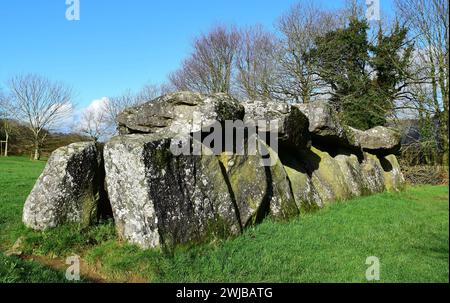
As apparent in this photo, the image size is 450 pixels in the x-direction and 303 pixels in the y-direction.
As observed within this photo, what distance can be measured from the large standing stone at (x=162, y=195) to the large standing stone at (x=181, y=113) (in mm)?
710

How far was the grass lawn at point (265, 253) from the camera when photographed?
4.33 metres

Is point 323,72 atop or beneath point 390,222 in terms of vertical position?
atop

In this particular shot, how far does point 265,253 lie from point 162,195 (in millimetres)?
1752

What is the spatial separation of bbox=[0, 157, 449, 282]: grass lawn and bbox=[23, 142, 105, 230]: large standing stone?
271 millimetres

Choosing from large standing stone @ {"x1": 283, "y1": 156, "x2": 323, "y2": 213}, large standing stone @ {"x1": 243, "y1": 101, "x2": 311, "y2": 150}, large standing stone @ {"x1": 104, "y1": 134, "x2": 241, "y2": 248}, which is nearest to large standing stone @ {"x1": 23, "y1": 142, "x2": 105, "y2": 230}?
large standing stone @ {"x1": 104, "y1": 134, "x2": 241, "y2": 248}

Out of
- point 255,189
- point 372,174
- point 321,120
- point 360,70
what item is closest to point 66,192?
point 255,189

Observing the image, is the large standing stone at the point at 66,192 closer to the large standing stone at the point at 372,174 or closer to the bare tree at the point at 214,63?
the large standing stone at the point at 372,174

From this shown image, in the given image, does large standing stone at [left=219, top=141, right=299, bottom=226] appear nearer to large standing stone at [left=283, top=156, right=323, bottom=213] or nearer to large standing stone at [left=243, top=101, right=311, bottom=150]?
large standing stone at [left=243, top=101, right=311, bottom=150]

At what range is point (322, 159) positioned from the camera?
11.1 m

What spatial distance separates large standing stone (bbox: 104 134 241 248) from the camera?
5.99 meters

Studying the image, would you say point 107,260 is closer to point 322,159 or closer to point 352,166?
point 322,159
